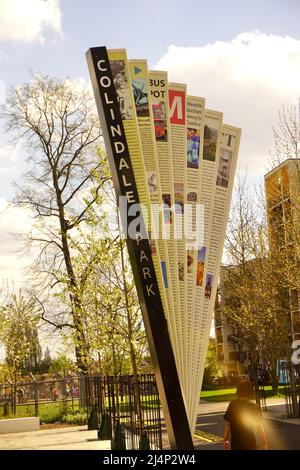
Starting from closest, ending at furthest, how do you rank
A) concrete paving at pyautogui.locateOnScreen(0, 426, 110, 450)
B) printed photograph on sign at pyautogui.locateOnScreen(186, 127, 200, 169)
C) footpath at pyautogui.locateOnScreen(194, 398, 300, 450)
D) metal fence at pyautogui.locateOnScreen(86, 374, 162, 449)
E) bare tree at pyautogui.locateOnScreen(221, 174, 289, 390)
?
1. printed photograph on sign at pyautogui.locateOnScreen(186, 127, 200, 169)
2. metal fence at pyautogui.locateOnScreen(86, 374, 162, 449)
3. footpath at pyautogui.locateOnScreen(194, 398, 300, 450)
4. concrete paving at pyautogui.locateOnScreen(0, 426, 110, 450)
5. bare tree at pyautogui.locateOnScreen(221, 174, 289, 390)

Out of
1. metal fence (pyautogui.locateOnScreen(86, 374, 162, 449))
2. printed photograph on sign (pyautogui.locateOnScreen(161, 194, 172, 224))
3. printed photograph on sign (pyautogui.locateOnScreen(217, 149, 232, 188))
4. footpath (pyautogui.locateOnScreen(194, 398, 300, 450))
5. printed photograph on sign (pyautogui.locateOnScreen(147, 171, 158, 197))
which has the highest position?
printed photograph on sign (pyautogui.locateOnScreen(217, 149, 232, 188))

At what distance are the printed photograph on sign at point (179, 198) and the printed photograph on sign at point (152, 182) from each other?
0.62 ft

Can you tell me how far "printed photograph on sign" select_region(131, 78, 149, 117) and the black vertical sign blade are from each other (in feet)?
0.71

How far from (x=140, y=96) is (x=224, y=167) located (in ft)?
3.35

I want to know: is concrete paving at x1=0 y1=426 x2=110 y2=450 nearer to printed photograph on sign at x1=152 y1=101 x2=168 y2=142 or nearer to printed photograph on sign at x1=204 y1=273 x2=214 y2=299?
printed photograph on sign at x1=204 y1=273 x2=214 y2=299

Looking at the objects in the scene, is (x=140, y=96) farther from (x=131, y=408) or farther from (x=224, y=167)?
(x=131, y=408)

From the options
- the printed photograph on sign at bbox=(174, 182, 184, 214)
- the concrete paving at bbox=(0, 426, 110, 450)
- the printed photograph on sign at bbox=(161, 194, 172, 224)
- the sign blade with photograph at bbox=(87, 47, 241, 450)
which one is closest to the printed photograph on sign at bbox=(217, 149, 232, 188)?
the sign blade with photograph at bbox=(87, 47, 241, 450)

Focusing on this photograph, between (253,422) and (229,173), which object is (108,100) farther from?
(253,422)

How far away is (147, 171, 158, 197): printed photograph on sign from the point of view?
671cm

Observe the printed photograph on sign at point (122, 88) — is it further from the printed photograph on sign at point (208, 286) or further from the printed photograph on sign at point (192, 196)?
the printed photograph on sign at point (208, 286)

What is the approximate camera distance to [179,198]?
672cm

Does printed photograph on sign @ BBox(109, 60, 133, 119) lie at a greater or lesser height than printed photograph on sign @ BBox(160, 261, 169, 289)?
greater

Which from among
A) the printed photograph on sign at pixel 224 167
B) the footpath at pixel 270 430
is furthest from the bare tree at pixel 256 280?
the printed photograph on sign at pixel 224 167
